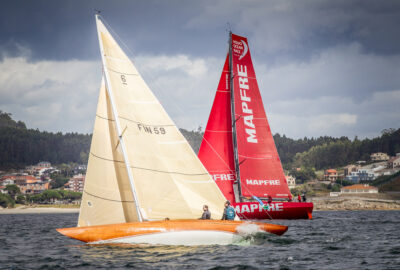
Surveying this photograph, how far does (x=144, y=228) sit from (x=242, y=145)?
1944 cm

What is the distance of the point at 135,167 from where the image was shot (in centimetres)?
2252

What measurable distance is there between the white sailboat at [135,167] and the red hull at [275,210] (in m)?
13.0

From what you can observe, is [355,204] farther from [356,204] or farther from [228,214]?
[228,214]

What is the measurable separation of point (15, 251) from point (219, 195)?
981 centimetres

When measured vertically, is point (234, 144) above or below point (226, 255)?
above

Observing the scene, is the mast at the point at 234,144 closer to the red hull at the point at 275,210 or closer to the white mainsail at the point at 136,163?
the red hull at the point at 275,210

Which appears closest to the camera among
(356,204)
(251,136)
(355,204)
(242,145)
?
(242,145)

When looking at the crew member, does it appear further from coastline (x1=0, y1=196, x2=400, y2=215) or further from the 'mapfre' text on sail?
coastline (x1=0, y1=196, x2=400, y2=215)

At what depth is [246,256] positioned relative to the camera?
63.6 feet

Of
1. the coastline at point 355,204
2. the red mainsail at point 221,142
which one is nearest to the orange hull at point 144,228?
the red mainsail at point 221,142

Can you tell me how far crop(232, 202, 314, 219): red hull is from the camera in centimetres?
3634

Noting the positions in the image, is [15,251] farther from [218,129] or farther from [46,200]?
[46,200]

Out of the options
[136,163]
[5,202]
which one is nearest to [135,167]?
[136,163]

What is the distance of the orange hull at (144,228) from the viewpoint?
2089 cm
